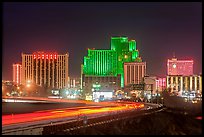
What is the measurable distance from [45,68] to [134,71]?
1957 cm

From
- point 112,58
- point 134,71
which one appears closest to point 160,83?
point 134,71

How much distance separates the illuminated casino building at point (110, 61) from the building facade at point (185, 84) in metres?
17.6

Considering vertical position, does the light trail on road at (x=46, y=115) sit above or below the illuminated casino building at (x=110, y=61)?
below

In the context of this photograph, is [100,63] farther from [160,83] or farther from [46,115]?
[46,115]

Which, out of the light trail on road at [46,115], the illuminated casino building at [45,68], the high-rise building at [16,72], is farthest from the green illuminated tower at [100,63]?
the light trail on road at [46,115]

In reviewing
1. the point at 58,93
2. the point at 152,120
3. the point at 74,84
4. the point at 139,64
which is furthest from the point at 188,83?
the point at 152,120

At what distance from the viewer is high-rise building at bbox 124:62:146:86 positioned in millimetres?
98188

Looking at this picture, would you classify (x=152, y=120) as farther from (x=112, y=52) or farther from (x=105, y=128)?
(x=112, y=52)

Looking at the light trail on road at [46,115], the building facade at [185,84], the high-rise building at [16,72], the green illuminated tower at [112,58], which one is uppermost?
the green illuminated tower at [112,58]

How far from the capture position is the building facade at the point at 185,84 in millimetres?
71312

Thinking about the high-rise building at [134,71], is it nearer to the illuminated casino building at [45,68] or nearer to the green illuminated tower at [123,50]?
the green illuminated tower at [123,50]

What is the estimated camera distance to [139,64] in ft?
331

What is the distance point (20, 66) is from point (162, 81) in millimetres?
32148

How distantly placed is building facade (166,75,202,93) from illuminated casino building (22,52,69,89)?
27.2 metres
